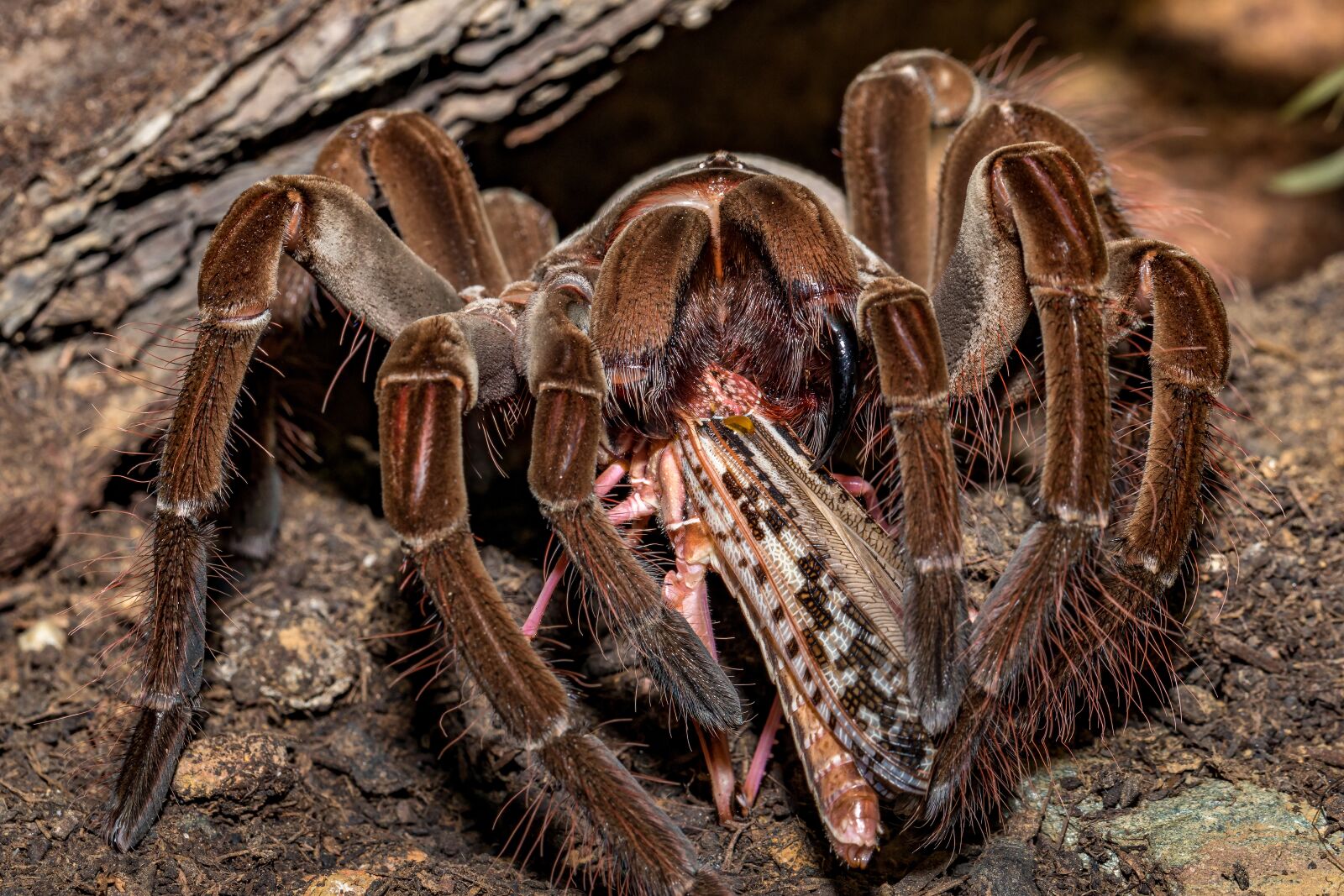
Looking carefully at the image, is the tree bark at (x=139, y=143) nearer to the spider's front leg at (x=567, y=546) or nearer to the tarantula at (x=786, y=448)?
the tarantula at (x=786, y=448)

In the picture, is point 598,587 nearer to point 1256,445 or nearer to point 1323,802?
point 1323,802

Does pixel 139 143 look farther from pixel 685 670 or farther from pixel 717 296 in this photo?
pixel 685 670

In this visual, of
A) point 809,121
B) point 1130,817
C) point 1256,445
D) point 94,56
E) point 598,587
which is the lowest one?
point 1256,445

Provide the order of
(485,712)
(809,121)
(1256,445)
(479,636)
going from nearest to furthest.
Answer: (479,636) < (485,712) < (1256,445) < (809,121)

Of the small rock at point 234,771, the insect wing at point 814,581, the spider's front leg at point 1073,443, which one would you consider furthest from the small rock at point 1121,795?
the small rock at point 234,771

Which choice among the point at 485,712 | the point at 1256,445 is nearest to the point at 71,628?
the point at 485,712

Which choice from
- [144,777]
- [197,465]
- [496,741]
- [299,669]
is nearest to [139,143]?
[197,465]

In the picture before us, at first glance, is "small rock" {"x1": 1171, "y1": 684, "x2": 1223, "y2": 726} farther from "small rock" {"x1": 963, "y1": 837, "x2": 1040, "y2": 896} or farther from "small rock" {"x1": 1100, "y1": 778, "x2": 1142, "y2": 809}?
"small rock" {"x1": 963, "y1": 837, "x2": 1040, "y2": 896}
